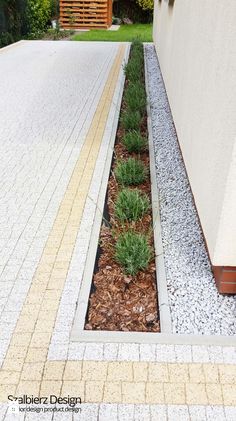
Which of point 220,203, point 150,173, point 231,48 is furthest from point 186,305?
point 150,173

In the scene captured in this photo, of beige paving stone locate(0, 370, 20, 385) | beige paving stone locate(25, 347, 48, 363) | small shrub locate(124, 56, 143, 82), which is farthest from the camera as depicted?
small shrub locate(124, 56, 143, 82)

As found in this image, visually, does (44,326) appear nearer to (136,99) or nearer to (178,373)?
(178,373)

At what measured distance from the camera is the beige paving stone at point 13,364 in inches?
102

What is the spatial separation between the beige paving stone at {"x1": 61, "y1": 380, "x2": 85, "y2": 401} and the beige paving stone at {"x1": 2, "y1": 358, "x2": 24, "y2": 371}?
326 mm

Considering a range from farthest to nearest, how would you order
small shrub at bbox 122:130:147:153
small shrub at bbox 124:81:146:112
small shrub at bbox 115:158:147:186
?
small shrub at bbox 124:81:146:112
small shrub at bbox 122:130:147:153
small shrub at bbox 115:158:147:186

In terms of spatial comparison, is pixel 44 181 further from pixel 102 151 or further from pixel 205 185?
pixel 205 185

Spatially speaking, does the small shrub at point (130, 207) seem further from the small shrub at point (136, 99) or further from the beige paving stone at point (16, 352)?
the small shrub at point (136, 99)

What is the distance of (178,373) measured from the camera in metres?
2.55

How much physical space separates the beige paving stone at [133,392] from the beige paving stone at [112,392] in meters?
0.02

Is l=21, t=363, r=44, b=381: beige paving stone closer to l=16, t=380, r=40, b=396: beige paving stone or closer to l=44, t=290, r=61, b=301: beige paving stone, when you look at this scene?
l=16, t=380, r=40, b=396: beige paving stone

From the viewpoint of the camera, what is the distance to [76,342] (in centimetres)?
276

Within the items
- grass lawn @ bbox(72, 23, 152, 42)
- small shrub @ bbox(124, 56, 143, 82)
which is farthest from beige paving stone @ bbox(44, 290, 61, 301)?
grass lawn @ bbox(72, 23, 152, 42)

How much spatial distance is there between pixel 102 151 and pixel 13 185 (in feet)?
4.84

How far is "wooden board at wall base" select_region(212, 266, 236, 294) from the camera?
10.3ft
